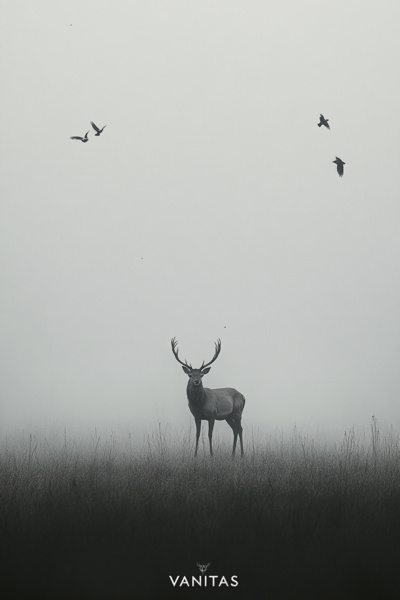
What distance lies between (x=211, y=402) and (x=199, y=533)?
4725 mm

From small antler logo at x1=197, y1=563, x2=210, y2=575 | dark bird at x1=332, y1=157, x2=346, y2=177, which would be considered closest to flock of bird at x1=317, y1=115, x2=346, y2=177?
dark bird at x1=332, y1=157, x2=346, y2=177

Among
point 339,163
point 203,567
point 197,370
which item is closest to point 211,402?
point 197,370

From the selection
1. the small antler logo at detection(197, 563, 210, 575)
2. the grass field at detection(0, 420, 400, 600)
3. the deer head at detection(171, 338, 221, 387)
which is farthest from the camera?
the deer head at detection(171, 338, 221, 387)

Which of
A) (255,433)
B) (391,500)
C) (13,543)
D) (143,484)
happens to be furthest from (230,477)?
(255,433)

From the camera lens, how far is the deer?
921cm

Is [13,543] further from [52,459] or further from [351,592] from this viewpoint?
[52,459]

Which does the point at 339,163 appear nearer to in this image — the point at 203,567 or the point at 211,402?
the point at 211,402

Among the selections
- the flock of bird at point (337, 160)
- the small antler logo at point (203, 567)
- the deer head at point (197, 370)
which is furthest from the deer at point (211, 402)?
the small antler logo at point (203, 567)

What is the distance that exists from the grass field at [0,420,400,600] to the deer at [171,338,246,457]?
2.34m

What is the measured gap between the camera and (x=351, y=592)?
4.44m

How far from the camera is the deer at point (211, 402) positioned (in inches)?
363

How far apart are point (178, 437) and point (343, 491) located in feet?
13.7

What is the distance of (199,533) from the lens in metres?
4.89

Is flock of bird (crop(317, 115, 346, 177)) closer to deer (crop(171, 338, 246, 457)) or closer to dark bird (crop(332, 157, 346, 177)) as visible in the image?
dark bird (crop(332, 157, 346, 177))
